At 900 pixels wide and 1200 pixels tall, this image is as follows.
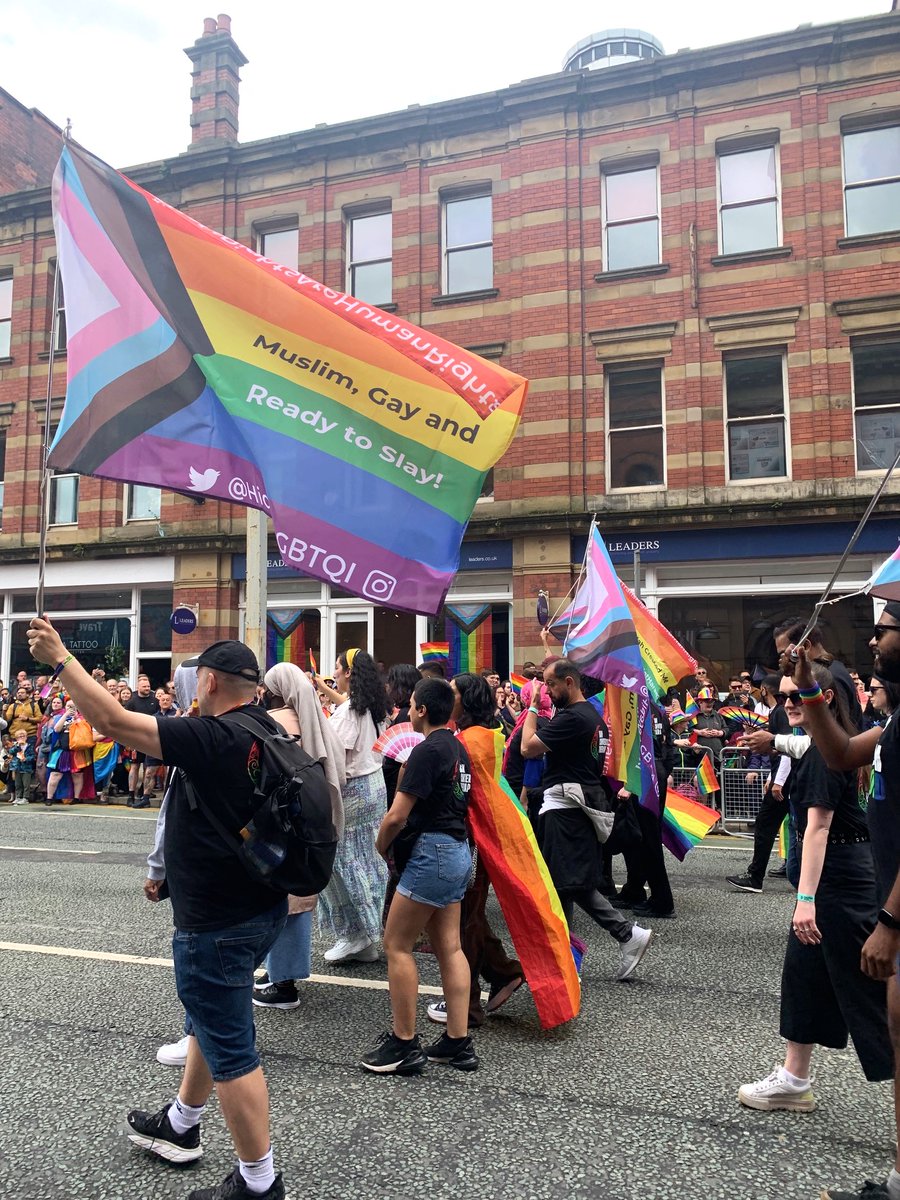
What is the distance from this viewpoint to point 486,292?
56.5ft

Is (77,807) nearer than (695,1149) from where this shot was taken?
No

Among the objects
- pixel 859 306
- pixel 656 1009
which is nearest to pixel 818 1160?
pixel 656 1009

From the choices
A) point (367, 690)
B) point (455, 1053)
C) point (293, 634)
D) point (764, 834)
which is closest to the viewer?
point (455, 1053)

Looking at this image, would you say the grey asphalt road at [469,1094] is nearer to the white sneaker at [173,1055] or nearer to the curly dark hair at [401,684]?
the white sneaker at [173,1055]

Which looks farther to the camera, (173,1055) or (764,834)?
(764,834)

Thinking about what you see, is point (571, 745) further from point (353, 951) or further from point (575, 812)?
point (353, 951)

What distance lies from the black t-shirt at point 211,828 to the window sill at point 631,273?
15371 millimetres

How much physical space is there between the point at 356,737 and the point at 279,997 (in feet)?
5.13

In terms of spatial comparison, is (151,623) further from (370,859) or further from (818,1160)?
(818,1160)

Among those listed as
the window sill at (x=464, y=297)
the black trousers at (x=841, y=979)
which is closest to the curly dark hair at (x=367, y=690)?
the black trousers at (x=841, y=979)

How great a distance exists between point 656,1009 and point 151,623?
16.4m

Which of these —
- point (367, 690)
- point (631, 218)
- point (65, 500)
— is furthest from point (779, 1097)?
point (65, 500)

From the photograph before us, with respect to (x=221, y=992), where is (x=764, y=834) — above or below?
below

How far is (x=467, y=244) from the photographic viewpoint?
17.8 m
